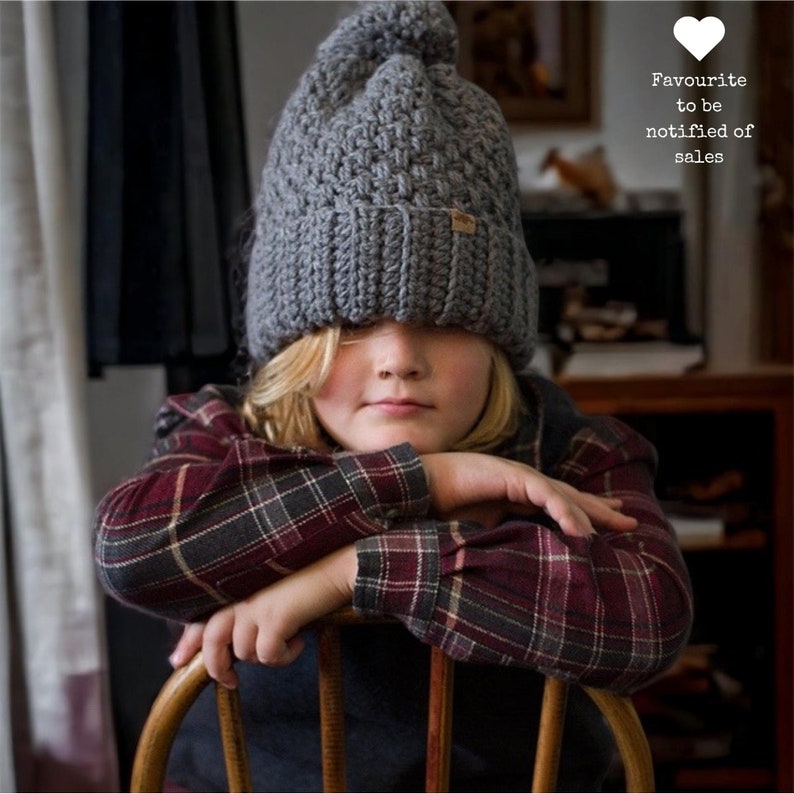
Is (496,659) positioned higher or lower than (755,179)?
lower

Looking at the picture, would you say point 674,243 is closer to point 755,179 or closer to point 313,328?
point 755,179

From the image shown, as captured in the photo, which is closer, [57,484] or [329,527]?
[329,527]

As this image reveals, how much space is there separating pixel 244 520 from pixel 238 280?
55 cm

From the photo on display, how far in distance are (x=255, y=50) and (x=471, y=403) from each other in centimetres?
94

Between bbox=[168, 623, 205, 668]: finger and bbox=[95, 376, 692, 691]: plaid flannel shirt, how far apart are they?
0.01m

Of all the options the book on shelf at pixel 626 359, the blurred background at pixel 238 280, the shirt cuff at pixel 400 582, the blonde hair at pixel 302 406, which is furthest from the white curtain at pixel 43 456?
the book on shelf at pixel 626 359

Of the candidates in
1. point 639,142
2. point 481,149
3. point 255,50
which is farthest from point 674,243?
point 481,149

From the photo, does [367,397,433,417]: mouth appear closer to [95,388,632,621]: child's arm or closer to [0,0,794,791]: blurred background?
[95,388,632,621]: child's arm

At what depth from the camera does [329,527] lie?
78cm

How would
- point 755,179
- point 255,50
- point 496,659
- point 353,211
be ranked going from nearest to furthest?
1. point 496,659
2. point 353,211
3. point 255,50
4. point 755,179

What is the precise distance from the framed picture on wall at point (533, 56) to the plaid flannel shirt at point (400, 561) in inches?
55.6

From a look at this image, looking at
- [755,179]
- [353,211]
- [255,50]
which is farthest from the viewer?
[755,179]

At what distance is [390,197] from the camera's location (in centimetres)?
87

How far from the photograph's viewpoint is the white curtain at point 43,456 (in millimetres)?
1150
